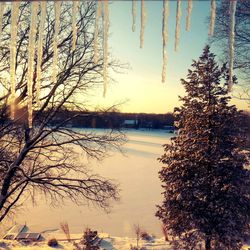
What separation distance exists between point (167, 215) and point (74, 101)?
482 centimetres

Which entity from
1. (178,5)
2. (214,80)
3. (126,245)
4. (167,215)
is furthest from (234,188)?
(178,5)

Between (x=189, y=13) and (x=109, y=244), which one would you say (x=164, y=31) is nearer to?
(x=189, y=13)

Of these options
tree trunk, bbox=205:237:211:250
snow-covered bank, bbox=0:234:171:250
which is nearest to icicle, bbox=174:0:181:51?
tree trunk, bbox=205:237:211:250

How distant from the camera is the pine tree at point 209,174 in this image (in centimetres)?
995

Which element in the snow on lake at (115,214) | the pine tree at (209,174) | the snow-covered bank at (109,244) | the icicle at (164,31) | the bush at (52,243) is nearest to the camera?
the icicle at (164,31)

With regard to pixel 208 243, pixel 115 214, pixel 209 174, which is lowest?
pixel 115 214

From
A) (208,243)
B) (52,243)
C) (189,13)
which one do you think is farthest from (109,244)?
(189,13)

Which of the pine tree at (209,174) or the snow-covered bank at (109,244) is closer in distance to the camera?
the pine tree at (209,174)

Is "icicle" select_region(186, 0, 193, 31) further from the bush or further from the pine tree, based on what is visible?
the bush

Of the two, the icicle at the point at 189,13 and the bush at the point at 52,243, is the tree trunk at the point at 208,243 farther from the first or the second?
the icicle at the point at 189,13

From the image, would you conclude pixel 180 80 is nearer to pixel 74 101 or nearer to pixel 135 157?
pixel 74 101

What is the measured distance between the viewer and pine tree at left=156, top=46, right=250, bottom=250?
9953 millimetres

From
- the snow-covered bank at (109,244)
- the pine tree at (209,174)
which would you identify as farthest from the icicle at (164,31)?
the snow-covered bank at (109,244)

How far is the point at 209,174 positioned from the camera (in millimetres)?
10344
